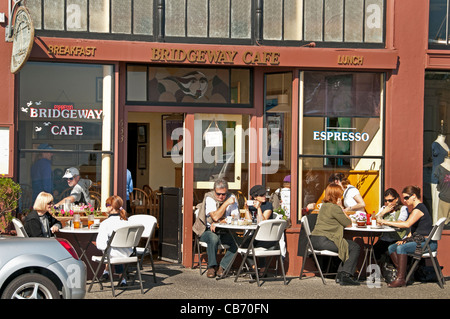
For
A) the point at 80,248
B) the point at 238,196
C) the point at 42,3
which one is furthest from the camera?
the point at 238,196

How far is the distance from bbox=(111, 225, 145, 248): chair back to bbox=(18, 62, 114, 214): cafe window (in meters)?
1.95

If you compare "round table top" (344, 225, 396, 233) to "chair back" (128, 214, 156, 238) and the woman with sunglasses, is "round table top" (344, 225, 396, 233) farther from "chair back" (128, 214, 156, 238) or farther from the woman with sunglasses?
the woman with sunglasses

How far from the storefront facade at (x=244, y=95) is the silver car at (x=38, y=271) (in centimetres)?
401

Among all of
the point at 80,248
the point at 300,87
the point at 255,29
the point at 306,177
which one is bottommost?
the point at 80,248

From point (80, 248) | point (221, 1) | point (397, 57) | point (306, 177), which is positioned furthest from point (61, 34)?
point (397, 57)

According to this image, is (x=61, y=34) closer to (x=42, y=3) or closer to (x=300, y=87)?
(x=42, y=3)

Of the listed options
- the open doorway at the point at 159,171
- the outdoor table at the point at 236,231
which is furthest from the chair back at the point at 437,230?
the open doorway at the point at 159,171

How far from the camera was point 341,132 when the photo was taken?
41.7ft

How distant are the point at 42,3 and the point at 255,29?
3.35m

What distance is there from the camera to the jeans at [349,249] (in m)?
11.4

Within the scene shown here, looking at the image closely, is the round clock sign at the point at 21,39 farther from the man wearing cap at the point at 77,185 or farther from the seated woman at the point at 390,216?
the seated woman at the point at 390,216

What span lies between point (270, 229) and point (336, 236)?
1042 mm

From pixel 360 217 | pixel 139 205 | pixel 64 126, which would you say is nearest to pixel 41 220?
pixel 64 126

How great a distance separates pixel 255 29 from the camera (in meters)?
12.5
